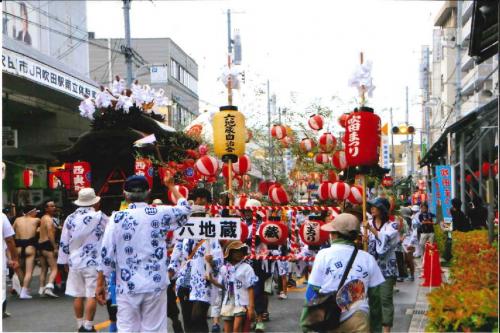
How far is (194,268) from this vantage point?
7621 millimetres

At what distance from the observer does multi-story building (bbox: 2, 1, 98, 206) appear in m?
18.5

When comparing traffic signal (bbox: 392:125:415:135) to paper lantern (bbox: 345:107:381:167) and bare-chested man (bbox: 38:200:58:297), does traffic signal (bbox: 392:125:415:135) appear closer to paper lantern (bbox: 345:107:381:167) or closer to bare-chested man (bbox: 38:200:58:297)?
bare-chested man (bbox: 38:200:58:297)

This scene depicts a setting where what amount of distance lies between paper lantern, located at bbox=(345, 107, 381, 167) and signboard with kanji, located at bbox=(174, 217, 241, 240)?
2.19 meters

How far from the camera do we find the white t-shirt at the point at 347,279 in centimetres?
533

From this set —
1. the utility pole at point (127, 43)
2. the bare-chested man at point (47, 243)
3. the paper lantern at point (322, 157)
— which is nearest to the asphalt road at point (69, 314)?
the bare-chested man at point (47, 243)

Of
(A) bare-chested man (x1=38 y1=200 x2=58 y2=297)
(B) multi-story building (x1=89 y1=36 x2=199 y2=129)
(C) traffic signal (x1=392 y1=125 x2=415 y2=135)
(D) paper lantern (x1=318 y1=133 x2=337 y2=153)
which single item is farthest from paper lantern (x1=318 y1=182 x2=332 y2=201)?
(B) multi-story building (x1=89 y1=36 x2=199 y2=129)

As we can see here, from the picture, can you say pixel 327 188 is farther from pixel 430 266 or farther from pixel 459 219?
pixel 459 219

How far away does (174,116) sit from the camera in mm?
38469

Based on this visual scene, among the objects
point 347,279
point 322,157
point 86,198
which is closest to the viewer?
point 347,279

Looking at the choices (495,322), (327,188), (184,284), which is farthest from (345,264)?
(327,188)

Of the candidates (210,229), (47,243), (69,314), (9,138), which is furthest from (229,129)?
(9,138)

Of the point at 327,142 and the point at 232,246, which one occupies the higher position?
the point at 327,142

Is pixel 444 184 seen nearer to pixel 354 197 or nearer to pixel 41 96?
pixel 354 197

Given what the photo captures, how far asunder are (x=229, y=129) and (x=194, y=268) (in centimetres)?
316
